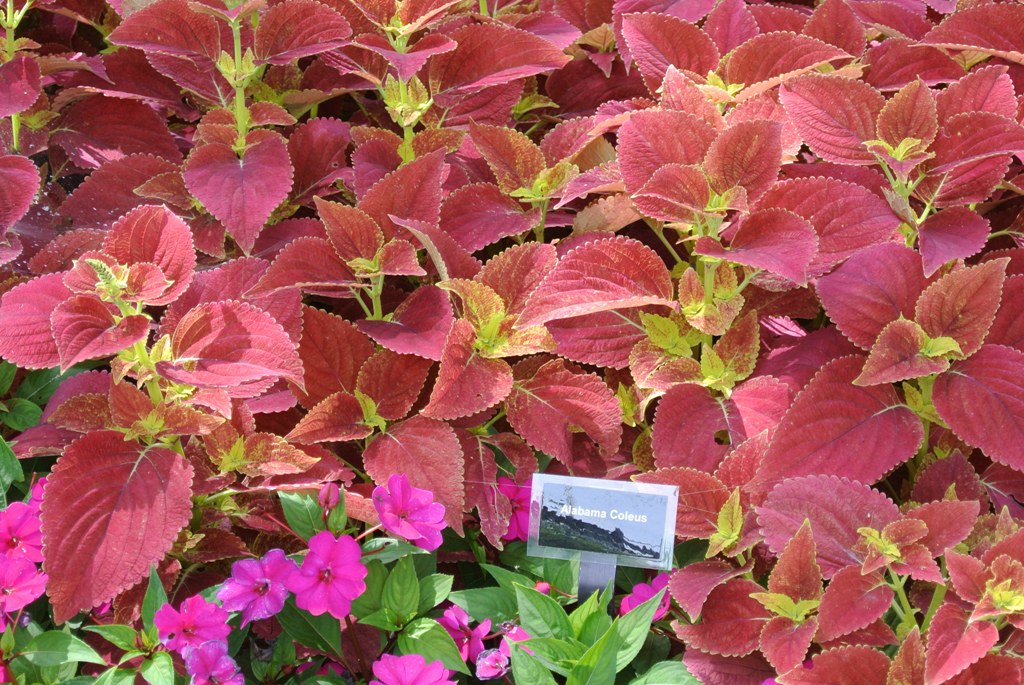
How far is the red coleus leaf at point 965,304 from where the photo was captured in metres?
1.10

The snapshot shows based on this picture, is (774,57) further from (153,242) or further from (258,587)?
(258,587)

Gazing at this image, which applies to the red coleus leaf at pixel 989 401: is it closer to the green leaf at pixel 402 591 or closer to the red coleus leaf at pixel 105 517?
the green leaf at pixel 402 591

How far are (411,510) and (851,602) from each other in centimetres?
40

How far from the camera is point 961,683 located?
0.93m

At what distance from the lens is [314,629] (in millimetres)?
1037

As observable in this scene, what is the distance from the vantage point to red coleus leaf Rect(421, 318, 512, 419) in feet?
3.76

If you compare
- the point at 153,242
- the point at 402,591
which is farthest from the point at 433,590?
the point at 153,242

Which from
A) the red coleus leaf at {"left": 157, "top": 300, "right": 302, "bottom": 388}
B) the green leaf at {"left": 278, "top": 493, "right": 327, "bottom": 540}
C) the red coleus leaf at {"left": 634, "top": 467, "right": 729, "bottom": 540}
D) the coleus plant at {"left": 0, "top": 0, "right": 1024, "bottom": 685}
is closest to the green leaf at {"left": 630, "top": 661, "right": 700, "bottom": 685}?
the coleus plant at {"left": 0, "top": 0, "right": 1024, "bottom": 685}

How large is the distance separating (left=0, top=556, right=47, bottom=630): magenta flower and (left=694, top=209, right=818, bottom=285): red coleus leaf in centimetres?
71

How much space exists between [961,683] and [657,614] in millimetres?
278

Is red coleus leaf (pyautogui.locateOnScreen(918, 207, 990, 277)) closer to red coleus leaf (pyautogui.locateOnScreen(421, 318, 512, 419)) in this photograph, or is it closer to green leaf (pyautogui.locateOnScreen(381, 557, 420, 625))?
red coleus leaf (pyautogui.locateOnScreen(421, 318, 512, 419))

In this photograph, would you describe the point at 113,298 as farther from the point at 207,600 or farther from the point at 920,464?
the point at 920,464

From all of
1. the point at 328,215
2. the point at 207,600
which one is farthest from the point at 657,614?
the point at 328,215

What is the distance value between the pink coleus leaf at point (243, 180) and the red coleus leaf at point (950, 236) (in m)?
0.72
